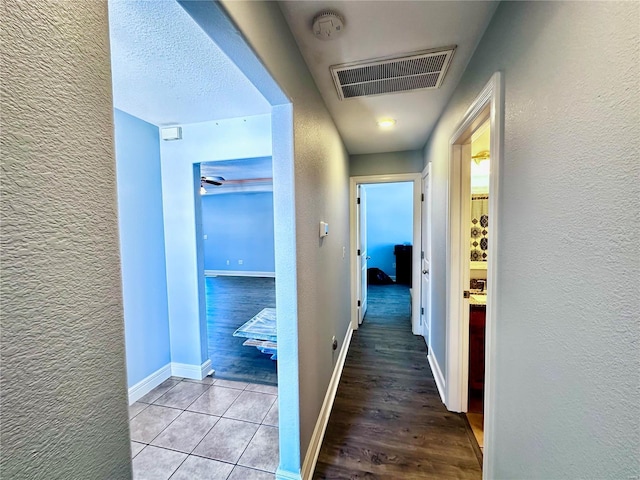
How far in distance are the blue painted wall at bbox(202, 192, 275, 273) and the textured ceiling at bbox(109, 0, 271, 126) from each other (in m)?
5.37

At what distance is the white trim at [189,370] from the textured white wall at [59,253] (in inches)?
90.1

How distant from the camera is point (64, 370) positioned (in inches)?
16.6

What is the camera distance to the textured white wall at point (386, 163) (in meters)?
3.36

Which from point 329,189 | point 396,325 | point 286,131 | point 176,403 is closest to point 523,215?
point 286,131

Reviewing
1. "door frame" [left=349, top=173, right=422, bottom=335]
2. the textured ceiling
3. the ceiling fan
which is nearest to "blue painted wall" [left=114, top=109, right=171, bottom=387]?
the textured ceiling

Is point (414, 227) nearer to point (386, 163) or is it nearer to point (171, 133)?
point (386, 163)

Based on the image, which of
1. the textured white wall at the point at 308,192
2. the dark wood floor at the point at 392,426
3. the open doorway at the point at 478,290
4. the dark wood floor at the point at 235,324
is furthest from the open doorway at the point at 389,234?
the textured white wall at the point at 308,192

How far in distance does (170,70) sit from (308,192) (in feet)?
3.53

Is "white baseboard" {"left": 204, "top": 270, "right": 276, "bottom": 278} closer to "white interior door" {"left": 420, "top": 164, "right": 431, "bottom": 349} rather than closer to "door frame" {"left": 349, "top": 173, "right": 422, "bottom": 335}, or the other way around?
"door frame" {"left": 349, "top": 173, "right": 422, "bottom": 335}

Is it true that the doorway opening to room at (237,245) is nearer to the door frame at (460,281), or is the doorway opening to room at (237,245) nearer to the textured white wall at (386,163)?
the textured white wall at (386,163)

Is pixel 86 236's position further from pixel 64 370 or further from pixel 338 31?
pixel 338 31

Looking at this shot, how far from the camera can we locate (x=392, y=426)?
1872 mm

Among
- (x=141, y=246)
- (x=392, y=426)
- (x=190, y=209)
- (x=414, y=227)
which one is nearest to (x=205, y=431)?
(x=392, y=426)

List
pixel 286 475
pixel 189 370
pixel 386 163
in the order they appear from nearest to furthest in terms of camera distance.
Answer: pixel 286 475 < pixel 189 370 < pixel 386 163
